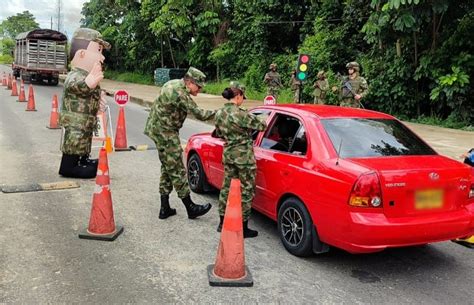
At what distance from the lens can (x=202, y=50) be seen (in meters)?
28.8

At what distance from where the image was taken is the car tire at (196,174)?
259 inches

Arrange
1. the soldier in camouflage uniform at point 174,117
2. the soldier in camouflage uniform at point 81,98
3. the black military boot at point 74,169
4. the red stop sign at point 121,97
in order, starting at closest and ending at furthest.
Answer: the soldier in camouflage uniform at point 174,117 → the soldier in camouflage uniform at point 81,98 → the black military boot at point 74,169 → the red stop sign at point 121,97

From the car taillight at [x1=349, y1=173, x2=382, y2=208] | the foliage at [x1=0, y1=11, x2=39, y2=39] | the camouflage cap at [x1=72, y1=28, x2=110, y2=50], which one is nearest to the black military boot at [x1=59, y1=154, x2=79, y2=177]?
the camouflage cap at [x1=72, y1=28, x2=110, y2=50]

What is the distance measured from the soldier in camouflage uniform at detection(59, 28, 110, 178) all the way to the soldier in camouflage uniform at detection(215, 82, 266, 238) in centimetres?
295

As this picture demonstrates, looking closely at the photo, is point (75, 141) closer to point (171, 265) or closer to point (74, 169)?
point (74, 169)

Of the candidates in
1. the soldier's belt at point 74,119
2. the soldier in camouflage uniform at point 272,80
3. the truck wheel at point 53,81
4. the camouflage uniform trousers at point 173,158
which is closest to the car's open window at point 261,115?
the camouflage uniform trousers at point 173,158

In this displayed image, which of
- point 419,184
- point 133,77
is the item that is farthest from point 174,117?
point 133,77

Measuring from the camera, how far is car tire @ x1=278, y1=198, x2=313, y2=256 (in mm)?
4457

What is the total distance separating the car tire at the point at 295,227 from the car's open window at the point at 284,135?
53cm

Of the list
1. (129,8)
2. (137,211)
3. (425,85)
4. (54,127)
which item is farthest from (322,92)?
(129,8)

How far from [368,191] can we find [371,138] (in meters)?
0.90

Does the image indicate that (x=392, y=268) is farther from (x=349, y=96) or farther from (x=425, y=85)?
(x=425, y=85)

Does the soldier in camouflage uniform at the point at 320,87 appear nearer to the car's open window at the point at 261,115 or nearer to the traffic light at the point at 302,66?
the traffic light at the point at 302,66

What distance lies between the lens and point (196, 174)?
22.1 feet
